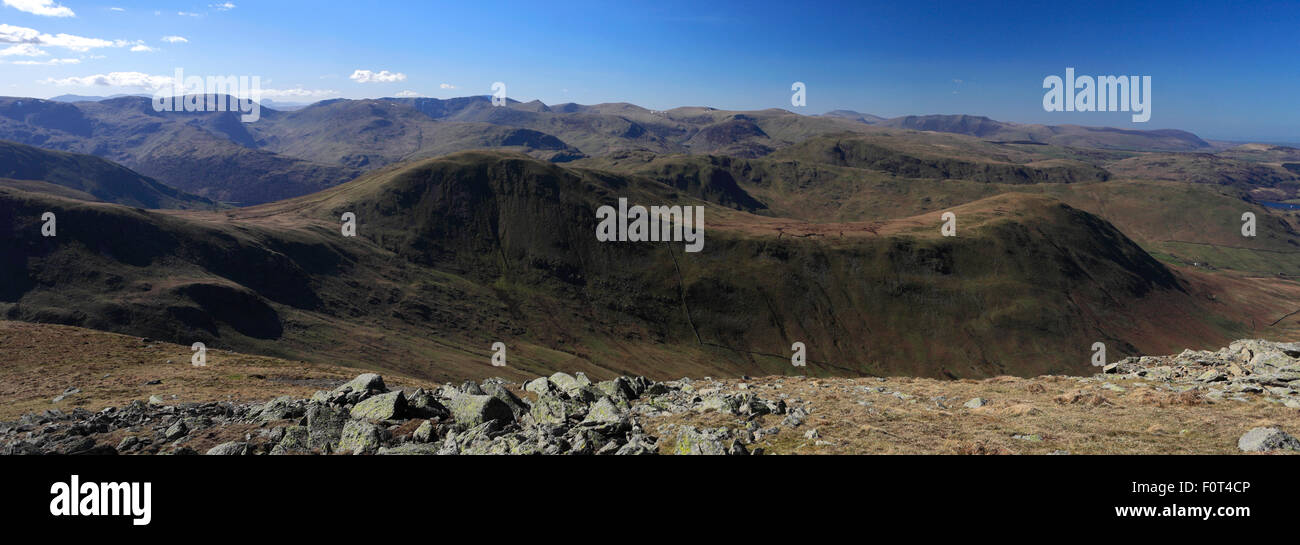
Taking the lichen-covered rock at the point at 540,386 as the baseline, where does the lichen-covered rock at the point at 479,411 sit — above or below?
above

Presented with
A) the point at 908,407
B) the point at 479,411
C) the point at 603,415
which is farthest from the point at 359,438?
the point at 908,407

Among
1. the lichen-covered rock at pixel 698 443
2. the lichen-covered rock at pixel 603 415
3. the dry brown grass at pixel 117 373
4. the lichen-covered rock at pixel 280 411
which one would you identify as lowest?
the dry brown grass at pixel 117 373

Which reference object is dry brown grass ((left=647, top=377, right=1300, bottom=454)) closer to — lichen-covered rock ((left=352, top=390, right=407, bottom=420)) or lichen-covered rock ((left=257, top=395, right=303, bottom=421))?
lichen-covered rock ((left=352, top=390, right=407, bottom=420))

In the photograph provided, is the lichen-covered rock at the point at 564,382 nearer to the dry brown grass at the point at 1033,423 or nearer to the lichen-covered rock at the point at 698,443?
the dry brown grass at the point at 1033,423

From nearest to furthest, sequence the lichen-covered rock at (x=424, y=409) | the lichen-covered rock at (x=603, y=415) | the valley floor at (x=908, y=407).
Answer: the valley floor at (x=908, y=407)
the lichen-covered rock at (x=603, y=415)
the lichen-covered rock at (x=424, y=409)

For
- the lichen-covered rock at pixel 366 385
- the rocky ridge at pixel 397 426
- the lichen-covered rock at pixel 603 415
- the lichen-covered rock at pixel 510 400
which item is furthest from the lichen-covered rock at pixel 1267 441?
the lichen-covered rock at pixel 366 385
